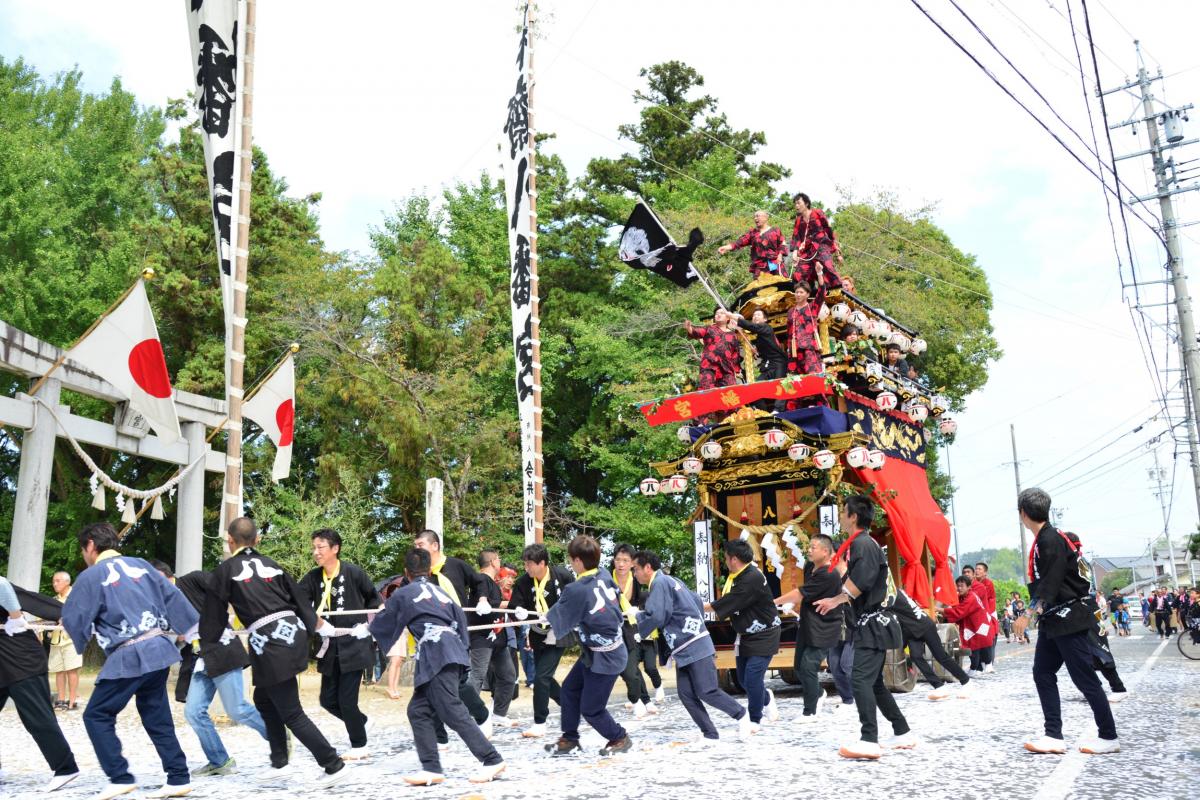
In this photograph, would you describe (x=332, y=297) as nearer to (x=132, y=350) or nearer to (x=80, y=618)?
(x=132, y=350)

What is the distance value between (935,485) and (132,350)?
24445 mm

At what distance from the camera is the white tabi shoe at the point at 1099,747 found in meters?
6.57

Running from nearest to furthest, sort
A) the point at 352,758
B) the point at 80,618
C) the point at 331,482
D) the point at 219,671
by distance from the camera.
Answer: the point at 80,618
the point at 219,671
the point at 352,758
the point at 331,482

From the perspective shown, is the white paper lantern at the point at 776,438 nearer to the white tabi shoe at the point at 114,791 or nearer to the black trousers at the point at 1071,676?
the black trousers at the point at 1071,676

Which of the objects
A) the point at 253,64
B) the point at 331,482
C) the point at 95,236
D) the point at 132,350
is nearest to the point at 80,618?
the point at 253,64

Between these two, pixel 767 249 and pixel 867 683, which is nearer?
pixel 867 683

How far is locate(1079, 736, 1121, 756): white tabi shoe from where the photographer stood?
21.6 ft

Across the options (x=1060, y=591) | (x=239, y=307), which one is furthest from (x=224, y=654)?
(x=1060, y=591)

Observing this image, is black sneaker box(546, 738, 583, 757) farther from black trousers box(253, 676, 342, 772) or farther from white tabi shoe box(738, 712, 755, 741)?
black trousers box(253, 676, 342, 772)

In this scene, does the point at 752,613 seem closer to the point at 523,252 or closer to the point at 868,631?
the point at 868,631

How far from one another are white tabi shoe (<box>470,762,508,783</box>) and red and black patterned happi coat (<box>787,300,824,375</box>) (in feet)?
26.1

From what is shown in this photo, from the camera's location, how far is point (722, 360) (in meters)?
13.9

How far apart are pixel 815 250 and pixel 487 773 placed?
9369 millimetres

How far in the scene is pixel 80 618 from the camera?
6.19 meters
